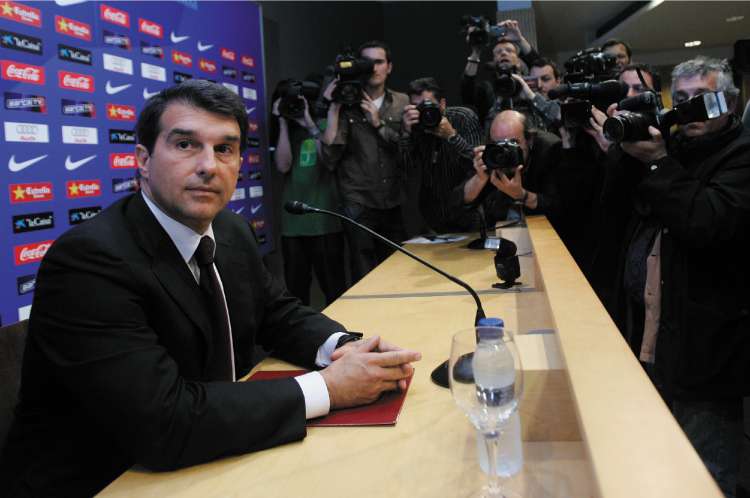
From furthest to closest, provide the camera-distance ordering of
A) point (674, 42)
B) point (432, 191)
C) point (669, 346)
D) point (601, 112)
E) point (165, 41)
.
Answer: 1. point (674, 42)
2. point (432, 191)
3. point (165, 41)
4. point (601, 112)
5. point (669, 346)

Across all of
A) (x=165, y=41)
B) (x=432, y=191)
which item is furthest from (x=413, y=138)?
(x=165, y=41)

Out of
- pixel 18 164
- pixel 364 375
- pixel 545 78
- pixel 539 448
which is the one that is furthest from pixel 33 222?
pixel 545 78

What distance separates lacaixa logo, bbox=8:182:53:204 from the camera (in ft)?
7.06

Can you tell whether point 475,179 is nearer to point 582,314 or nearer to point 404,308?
point 404,308

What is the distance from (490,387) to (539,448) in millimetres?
231

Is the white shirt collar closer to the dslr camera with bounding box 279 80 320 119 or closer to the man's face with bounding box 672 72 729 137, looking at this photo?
the man's face with bounding box 672 72 729 137

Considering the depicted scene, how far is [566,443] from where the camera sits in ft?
3.20

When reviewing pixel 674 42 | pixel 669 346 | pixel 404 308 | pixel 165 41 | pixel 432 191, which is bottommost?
pixel 669 346

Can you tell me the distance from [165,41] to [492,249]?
6.17ft

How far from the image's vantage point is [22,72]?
2.18 metres

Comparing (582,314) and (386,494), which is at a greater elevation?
(582,314)

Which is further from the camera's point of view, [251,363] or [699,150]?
[699,150]

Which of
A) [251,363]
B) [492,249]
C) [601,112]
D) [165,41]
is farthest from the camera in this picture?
[165,41]

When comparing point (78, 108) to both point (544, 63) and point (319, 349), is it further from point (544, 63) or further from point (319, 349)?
point (544, 63)
